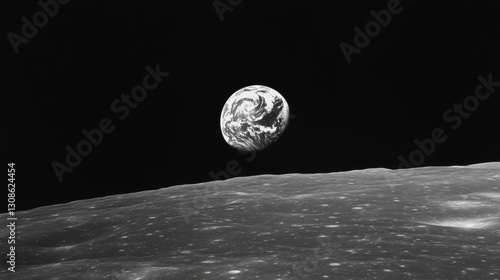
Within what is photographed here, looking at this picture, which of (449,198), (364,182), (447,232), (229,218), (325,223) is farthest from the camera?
(364,182)

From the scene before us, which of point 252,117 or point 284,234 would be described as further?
point 252,117

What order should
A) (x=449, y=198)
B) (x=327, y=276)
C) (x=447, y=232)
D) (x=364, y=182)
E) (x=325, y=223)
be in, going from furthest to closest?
1. (x=364, y=182)
2. (x=449, y=198)
3. (x=325, y=223)
4. (x=447, y=232)
5. (x=327, y=276)

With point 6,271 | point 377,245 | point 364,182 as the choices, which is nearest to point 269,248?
point 377,245

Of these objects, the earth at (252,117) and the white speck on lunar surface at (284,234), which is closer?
the white speck on lunar surface at (284,234)

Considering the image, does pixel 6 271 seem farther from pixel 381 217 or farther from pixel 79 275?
pixel 381 217

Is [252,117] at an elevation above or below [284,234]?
above

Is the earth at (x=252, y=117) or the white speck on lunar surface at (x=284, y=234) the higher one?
the earth at (x=252, y=117)
